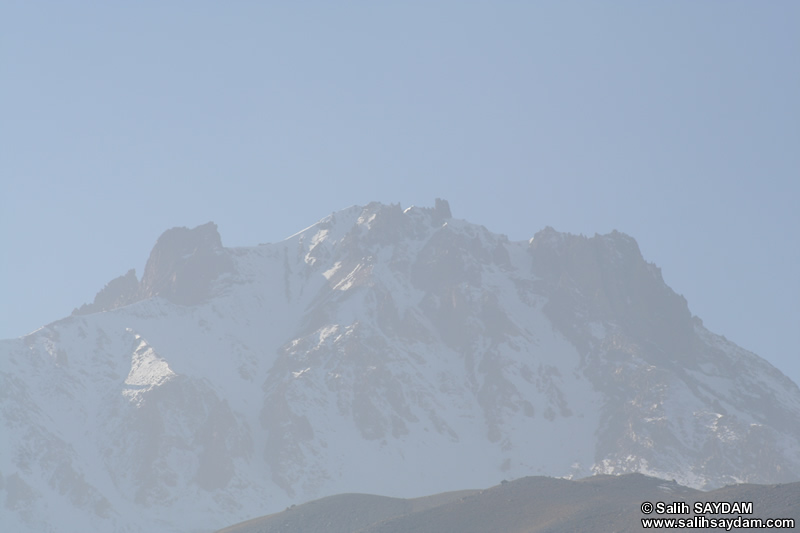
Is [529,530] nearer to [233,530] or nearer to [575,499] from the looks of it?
[575,499]

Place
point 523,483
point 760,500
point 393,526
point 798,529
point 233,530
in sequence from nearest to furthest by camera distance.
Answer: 1. point 798,529
2. point 760,500
3. point 393,526
4. point 523,483
5. point 233,530

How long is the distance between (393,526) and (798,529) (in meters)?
48.0

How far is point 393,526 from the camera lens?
142 metres

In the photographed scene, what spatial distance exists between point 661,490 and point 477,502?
905 inches

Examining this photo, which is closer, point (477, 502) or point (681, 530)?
point (681, 530)

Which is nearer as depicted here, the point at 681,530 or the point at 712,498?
the point at 681,530

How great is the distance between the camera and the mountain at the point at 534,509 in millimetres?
127875

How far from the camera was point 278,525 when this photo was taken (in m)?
158

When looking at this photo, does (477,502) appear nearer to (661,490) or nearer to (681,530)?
(661,490)

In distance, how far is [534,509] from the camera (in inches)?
5591

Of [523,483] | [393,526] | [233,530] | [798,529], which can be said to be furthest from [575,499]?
[233,530]

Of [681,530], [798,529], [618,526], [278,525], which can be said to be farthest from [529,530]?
[278,525]

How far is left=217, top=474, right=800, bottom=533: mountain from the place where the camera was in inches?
5034

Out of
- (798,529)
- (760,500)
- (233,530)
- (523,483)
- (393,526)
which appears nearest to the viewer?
(798,529)
